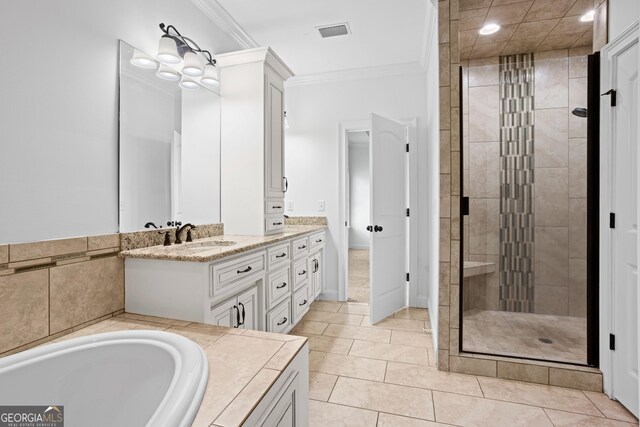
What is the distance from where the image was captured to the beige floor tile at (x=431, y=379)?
190 centimetres

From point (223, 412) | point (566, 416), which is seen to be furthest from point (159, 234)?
point (566, 416)

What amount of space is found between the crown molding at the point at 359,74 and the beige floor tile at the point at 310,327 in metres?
2.78

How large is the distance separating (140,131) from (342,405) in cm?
195

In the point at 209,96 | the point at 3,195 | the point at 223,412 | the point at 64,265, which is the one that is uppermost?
the point at 209,96

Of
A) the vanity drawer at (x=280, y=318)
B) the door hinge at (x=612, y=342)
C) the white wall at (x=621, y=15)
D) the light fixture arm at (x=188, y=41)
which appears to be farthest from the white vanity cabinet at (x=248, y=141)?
the door hinge at (x=612, y=342)

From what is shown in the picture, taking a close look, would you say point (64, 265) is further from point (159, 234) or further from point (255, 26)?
point (255, 26)

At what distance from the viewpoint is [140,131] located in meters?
1.78

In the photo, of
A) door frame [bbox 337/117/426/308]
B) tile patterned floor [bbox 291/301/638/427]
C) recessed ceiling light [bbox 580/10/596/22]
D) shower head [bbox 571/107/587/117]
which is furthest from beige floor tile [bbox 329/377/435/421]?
recessed ceiling light [bbox 580/10/596/22]

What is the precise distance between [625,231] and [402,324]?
6.02ft

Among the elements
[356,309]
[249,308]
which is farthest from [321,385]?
[356,309]

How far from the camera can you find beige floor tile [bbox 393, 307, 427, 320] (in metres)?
3.18

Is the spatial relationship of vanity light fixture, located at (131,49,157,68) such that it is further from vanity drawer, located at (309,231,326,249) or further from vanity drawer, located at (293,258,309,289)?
vanity drawer, located at (309,231,326,249)

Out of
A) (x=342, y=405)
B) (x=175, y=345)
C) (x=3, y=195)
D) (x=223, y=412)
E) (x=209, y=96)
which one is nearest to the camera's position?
(x=223, y=412)

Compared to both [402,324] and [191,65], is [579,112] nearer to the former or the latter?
[402,324]
